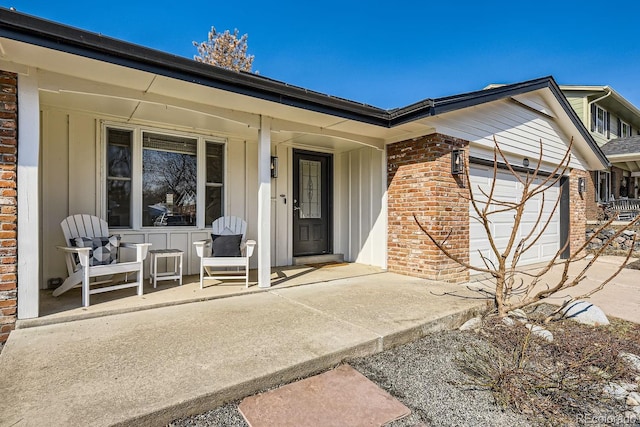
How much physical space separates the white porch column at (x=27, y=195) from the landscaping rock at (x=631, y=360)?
15.6ft

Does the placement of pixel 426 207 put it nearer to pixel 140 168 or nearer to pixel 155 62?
pixel 155 62

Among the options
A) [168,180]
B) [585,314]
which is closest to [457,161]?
[585,314]

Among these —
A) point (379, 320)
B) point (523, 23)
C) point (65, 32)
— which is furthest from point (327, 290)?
point (523, 23)

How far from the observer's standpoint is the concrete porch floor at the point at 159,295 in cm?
314

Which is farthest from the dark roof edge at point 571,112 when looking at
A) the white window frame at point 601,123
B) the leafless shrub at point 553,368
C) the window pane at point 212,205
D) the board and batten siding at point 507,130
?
the white window frame at point 601,123

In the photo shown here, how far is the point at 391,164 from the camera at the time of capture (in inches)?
222

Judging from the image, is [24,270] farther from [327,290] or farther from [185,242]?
[327,290]

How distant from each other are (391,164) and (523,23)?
19.1ft

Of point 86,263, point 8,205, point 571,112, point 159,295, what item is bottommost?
point 159,295

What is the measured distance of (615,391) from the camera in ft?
Answer: 7.38

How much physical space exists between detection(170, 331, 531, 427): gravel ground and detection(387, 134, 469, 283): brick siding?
2153 millimetres

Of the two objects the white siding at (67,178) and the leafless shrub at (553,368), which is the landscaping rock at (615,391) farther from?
→ the white siding at (67,178)

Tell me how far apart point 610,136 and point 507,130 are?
1350 cm

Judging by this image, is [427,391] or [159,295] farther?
[159,295]
